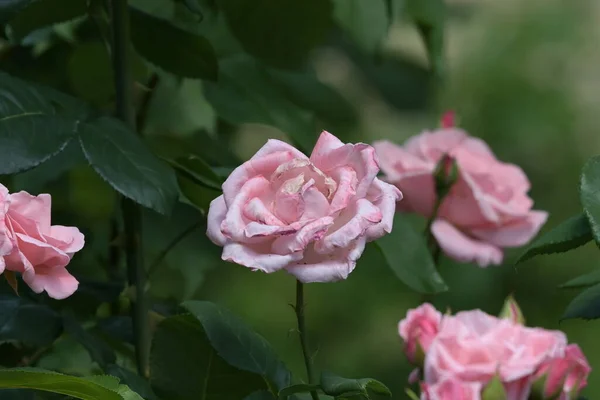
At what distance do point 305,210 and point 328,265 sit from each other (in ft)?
0.08

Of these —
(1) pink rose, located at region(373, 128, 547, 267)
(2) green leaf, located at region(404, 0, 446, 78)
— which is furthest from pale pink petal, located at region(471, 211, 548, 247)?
(2) green leaf, located at region(404, 0, 446, 78)

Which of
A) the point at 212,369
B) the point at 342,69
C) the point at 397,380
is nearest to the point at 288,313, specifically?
the point at 397,380

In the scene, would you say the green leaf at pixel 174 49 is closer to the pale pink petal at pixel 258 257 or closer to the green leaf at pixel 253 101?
the green leaf at pixel 253 101

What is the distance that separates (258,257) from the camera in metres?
0.38

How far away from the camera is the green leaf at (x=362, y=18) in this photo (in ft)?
2.19

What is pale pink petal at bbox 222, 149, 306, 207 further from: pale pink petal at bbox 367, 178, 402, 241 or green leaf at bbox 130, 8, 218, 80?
green leaf at bbox 130, 8, 218, 80

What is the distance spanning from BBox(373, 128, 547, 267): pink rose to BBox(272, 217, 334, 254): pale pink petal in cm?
25

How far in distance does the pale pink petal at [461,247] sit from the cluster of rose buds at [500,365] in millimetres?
120

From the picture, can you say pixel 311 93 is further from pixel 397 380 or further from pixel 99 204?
pixel 397 380

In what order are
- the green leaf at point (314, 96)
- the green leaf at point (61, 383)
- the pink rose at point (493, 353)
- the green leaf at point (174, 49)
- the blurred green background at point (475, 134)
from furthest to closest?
the blurred green background at point (475, 134)
the green leaf at point (314, 96)
the green leaf at point (174, 49)
the pink rose at point (493, 353)
the green leaf at point (61, 383)

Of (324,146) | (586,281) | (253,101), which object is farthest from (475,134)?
(324,146)

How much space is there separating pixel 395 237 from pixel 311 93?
0.23 meters

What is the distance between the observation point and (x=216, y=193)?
21.5 inches

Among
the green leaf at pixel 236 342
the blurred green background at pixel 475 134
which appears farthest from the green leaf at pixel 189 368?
the blurred green background at pixel 475 134
